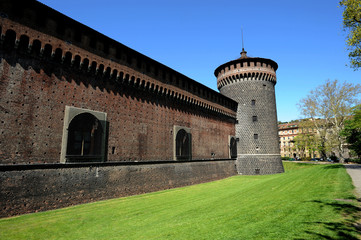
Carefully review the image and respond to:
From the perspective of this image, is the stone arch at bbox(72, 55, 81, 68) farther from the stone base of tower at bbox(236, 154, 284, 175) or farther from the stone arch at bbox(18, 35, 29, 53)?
the stone base of tower at bbox(236, 154, 284, 175)

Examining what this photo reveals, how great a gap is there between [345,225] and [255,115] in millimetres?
23320

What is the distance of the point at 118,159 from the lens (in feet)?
43.9

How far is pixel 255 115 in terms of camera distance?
90.7 feet

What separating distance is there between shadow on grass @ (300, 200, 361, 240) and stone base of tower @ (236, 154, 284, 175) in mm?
20015

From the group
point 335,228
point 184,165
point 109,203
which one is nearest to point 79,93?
point 109,203

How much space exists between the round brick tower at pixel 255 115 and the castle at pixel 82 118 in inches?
339

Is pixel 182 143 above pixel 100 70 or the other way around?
the other way around

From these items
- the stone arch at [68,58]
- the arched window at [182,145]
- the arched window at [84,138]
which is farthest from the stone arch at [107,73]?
the arched window at [182,145]

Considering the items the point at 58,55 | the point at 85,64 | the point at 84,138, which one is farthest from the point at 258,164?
the point at 58,55

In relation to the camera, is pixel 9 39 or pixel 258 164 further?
pixel 258 164

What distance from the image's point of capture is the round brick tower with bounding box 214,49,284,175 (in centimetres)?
2681

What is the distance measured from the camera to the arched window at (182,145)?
715 inches

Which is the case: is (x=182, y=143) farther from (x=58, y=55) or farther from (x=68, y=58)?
(x=58, y=55)

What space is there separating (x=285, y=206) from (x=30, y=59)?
13.6 metres
